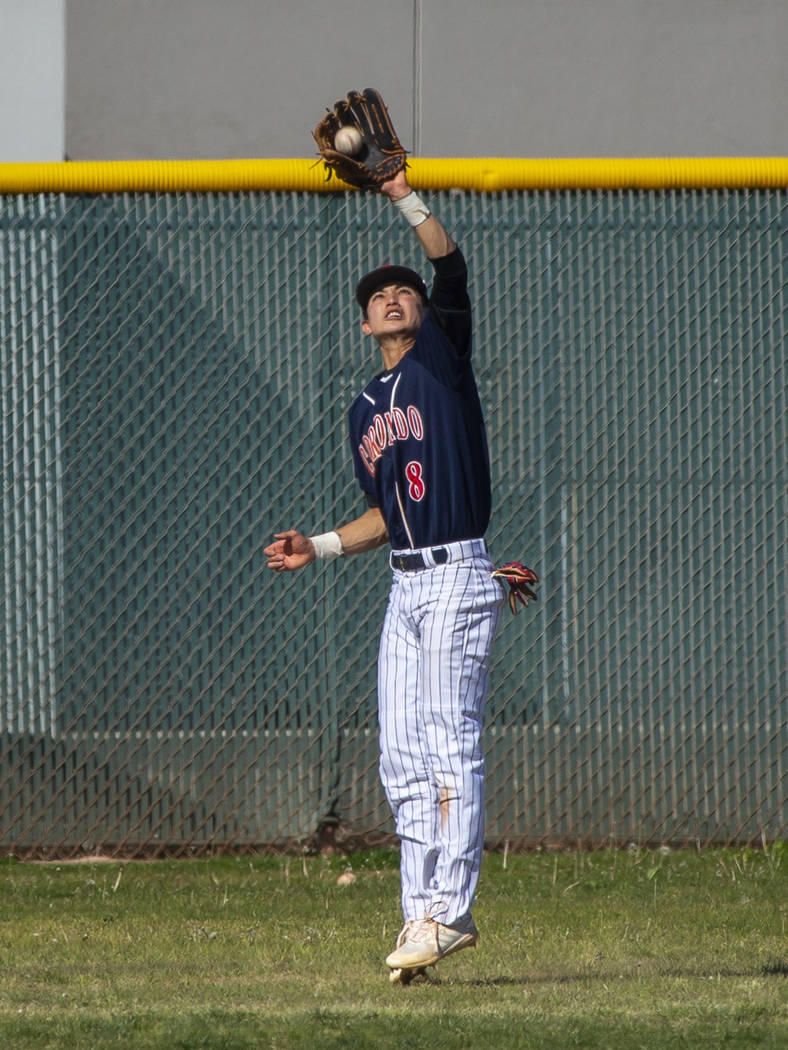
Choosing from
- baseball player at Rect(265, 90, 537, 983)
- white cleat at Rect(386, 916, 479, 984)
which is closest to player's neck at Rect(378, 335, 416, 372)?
baseball player at Rect(265, 90, 537, 983)

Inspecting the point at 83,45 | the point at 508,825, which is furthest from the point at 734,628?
the point at 83,45

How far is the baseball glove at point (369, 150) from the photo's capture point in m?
4.01

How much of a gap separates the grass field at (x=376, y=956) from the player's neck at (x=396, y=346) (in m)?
1.72

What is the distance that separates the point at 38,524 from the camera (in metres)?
6.09

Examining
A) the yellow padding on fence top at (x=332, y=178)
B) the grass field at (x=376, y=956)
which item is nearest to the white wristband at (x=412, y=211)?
the grass field at (x=376, y=956)

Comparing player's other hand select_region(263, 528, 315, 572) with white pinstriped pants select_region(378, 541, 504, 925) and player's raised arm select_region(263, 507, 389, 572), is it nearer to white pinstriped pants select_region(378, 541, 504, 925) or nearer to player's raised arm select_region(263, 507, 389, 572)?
player's raised arm select_region(263, 507, 389, 572)

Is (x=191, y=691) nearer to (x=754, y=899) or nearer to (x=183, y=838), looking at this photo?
(x=183, y=838)

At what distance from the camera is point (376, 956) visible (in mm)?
4363

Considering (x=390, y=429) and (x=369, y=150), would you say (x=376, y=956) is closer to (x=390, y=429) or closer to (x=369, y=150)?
(x=390, y=429)


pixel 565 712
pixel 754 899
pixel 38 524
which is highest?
pixel 38 524

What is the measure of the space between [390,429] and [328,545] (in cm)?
43

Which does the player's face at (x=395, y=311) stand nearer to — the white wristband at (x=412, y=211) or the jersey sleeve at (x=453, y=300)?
the jersey sleeve at (x=453, y=300)

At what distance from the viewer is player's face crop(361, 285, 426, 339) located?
14.0ft

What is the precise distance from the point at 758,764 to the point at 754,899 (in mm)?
964
